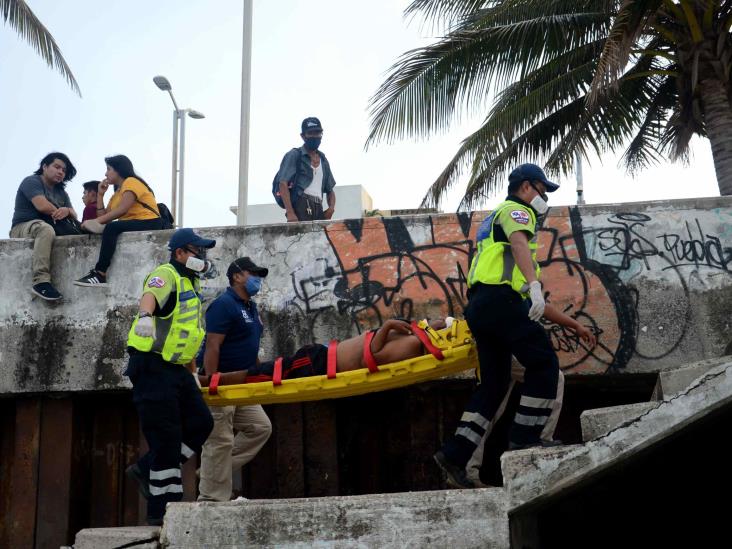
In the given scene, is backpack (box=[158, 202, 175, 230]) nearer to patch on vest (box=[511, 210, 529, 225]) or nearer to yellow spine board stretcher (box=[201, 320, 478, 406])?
yellow spine board stretcher (box=[201, 320, 478, 406])

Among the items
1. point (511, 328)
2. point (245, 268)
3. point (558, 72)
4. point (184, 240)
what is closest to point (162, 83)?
point (558, 72)

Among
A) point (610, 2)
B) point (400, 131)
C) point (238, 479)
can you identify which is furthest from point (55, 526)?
point (610, 2)

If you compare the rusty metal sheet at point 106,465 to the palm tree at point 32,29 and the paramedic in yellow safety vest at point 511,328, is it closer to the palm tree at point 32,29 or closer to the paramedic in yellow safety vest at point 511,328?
the paramedic in yellow safety vest at point 511,328

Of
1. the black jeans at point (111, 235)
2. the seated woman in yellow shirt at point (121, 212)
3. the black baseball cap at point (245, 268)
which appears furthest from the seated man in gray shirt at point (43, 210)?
the black baseball cap at point (245, 268)

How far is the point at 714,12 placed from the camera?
10492mm

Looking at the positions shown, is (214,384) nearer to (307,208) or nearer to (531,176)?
(531,176)

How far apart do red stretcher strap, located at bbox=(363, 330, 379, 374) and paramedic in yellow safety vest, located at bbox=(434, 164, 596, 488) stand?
749mm

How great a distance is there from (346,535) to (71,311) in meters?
3.75

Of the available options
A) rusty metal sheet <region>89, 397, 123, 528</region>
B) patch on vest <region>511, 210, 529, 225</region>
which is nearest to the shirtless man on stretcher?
patch on vest <region>511, 210, 529, 225</region>

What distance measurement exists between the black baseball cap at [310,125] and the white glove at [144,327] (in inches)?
139

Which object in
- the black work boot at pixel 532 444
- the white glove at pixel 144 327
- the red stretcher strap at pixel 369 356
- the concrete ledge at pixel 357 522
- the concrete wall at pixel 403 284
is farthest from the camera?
the concrete wall at pixel 403 284

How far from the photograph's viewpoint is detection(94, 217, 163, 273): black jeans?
706cm

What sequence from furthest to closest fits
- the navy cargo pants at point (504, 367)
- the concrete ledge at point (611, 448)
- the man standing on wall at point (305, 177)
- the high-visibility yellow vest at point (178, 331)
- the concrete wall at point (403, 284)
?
the man standing on wall at point (305, 177) < the concrete wall at point (403, 284) < the high-visibility yellow vest at point (178, 331) < the navy cargo pants at point (504, 367) < the concrete ledge at point (611, 448)

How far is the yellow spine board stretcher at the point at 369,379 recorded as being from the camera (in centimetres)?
555
